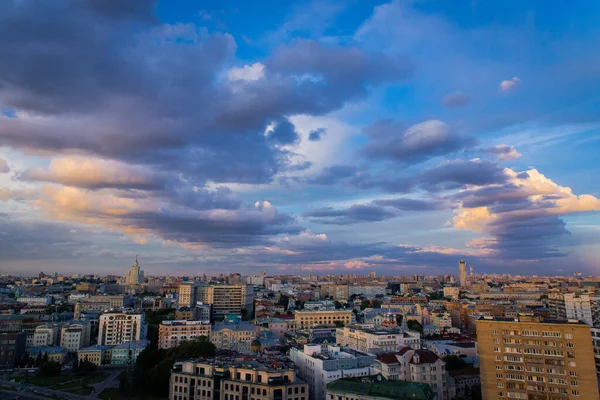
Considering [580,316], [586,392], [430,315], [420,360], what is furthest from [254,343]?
[580,316]

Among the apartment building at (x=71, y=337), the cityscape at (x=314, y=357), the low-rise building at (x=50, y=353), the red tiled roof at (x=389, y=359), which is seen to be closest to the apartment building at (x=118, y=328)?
the cityscape at (x=314, y=357)

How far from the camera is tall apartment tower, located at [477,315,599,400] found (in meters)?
38.6

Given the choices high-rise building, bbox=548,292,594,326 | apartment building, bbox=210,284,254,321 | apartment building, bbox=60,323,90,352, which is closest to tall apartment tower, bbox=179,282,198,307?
apartment building, bbox=210,284,254,321

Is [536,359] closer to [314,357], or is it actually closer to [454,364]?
[454,364]

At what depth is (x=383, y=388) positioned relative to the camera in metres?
39.3

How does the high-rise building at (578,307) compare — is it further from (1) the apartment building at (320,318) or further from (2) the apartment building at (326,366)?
(2) the apartment building at (326,366)

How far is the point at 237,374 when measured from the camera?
4347 cm

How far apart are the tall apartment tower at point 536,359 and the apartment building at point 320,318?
62.5 m

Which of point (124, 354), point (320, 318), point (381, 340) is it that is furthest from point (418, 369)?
point (320, 318)

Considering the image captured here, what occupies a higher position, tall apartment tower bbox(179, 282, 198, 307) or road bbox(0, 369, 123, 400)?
tall apartment tower bbox(179, 282, 198, 307)

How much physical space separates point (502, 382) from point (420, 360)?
8.75 metres

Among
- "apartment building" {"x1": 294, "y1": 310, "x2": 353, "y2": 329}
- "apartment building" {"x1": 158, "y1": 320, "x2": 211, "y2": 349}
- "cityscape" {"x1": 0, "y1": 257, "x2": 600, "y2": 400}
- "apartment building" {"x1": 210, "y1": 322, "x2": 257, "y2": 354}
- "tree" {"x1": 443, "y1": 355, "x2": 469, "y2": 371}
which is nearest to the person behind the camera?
"cityscape" {"x1": 0, "y1": 257, "x2": 600, "y2": 400}

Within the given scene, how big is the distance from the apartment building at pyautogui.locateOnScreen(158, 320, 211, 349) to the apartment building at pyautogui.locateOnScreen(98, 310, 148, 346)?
8750 mm

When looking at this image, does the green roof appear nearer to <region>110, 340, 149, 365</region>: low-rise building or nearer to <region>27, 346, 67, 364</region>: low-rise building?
<region>110, 340, 149, 365</region>: low-rise building
